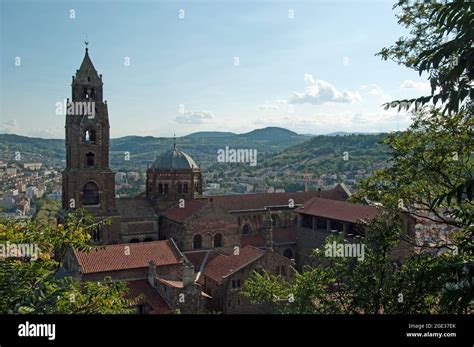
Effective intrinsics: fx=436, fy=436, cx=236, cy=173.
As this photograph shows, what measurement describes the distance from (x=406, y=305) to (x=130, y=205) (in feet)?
106

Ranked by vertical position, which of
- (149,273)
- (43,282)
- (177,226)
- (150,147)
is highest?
(150,147)

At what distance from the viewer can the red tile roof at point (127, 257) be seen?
27.9m

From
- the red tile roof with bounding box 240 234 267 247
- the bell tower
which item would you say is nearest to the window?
the red tile roof with bounding box 240 234 267 247

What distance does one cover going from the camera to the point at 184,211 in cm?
3734

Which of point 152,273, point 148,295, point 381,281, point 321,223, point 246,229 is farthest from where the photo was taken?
point 246,229

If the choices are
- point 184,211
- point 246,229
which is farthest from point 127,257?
point 246,229

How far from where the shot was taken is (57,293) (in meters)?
7.30

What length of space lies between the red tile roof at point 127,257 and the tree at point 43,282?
17462mm

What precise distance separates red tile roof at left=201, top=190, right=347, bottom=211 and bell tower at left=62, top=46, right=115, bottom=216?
10055mm

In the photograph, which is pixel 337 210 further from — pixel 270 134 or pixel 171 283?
pixel 270 134

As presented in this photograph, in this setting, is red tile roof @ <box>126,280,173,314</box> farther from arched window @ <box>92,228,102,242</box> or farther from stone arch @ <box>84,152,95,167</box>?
stone arch @ <box>84,152,95,167</box>

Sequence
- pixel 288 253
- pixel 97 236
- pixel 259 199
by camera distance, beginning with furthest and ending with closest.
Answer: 1. pixel 259 199
2. pixel 288 253
3. pixel 97 236

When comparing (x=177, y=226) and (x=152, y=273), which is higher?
(x=177, y=226)

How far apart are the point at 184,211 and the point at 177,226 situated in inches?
67.8
